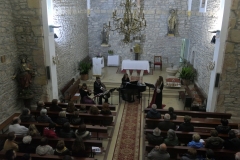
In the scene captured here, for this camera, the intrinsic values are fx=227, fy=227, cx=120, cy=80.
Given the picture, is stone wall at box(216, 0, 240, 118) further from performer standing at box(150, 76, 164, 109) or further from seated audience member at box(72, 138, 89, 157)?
seated audience member at box(72, 138, 89, 157)

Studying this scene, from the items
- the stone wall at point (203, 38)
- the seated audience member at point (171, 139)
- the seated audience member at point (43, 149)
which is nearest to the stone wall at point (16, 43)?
the seated audience member at point (43, 149)

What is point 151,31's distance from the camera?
14.9m

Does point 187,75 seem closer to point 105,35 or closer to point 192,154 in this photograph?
point 105,35

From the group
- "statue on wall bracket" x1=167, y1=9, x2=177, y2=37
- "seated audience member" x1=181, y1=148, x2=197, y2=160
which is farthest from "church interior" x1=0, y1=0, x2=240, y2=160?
"statue on wall bracket" x1=167, y1=9, x2=177, y2=37

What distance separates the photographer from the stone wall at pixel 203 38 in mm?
9135

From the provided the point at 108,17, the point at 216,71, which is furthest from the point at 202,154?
the point at 108,17

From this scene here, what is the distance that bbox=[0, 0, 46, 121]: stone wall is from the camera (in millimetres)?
7094

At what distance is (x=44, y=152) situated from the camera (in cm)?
474

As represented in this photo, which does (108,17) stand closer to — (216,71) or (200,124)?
(216,71)

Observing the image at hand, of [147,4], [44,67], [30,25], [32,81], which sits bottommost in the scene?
[32,81]

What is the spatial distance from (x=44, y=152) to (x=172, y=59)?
39.3 ft

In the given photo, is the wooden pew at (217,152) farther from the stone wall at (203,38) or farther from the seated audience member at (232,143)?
the stone wall at (203,38)

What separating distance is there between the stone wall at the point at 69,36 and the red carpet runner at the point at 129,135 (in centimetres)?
332

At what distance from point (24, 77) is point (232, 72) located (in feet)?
22.5
